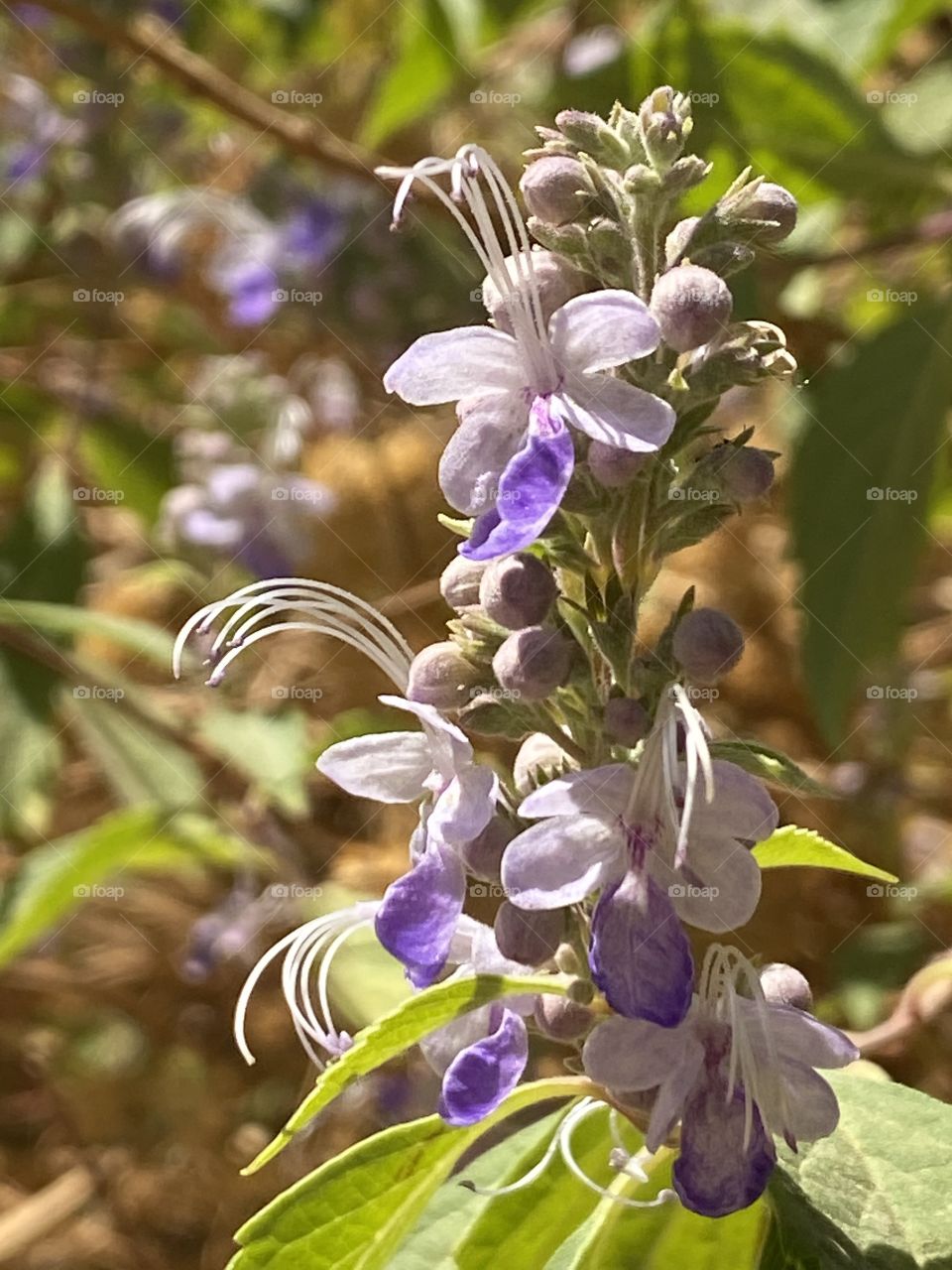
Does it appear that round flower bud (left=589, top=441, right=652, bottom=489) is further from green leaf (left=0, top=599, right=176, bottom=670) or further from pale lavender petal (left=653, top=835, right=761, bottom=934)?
green leaf (left=0, top=599, right=176, bottom=670)

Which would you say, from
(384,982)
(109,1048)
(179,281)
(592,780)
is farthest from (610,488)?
(179,281)

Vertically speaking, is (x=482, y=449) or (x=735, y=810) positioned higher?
(x=482, y=449)

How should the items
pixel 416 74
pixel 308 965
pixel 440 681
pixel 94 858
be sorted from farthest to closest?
pixel 416 74
pixel 94 858
pixel 308 965
pixel 440 681

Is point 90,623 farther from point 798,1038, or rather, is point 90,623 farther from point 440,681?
point 798,1038

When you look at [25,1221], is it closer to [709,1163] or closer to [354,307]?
[354,307]

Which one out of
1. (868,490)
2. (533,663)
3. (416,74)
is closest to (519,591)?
(533,663)

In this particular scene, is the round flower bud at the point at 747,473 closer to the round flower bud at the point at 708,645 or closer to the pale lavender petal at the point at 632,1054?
the round flower bud at the point at 708,645

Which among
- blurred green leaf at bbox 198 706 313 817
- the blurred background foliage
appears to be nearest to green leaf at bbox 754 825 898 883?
the blurred background foliage

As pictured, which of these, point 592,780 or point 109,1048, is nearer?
point 592,780
